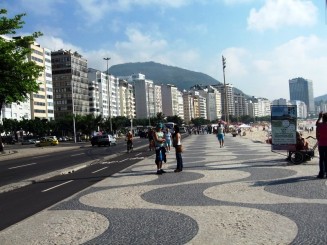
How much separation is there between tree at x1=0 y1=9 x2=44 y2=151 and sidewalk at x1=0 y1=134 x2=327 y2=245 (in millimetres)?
24458

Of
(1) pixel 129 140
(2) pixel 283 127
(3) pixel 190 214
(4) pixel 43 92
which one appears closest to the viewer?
(3) pixel 190 214

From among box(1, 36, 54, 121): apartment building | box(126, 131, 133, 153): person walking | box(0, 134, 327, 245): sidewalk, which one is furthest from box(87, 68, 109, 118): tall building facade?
box(0, 134, 327, 245): sidewalk

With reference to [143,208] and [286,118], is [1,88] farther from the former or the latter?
[143,208]

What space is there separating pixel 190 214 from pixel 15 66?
95.9 ft

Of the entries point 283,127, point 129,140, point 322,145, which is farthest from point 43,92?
point 322,145

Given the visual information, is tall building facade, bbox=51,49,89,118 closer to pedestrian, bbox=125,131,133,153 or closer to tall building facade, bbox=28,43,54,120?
tall building facade, bbox=28,43,54,120

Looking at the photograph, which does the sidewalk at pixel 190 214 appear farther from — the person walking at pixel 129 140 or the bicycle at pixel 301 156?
the person walking at pixel 129 140

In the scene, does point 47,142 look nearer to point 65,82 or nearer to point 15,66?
point 15,66

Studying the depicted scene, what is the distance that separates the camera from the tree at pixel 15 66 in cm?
3325

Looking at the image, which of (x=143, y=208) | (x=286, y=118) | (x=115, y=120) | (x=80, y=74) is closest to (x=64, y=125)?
(x=115, y=120)

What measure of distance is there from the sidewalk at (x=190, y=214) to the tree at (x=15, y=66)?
2446 centimetres

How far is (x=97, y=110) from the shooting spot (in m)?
177

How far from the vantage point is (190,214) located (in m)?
7.50

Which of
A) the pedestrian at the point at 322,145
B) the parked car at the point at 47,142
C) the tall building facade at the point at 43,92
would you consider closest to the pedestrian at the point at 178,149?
the pedestrian at the point at 322,145
